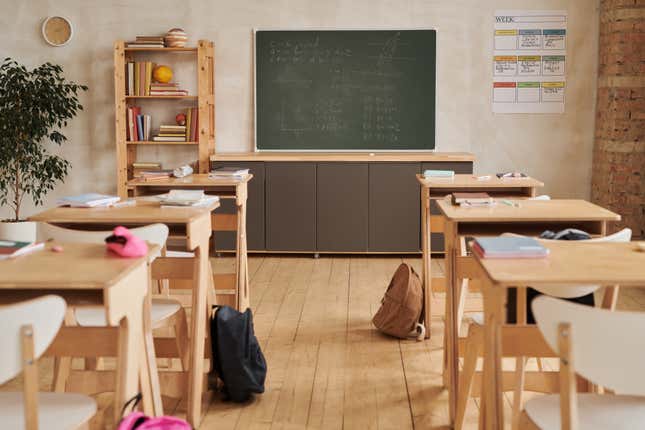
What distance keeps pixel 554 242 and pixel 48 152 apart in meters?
5.77

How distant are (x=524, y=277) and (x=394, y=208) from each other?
4783 millimetres

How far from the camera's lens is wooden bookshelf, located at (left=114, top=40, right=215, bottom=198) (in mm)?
7262

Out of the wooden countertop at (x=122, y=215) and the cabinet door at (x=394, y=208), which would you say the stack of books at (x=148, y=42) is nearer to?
the cabinet door at (x=394, y=208)

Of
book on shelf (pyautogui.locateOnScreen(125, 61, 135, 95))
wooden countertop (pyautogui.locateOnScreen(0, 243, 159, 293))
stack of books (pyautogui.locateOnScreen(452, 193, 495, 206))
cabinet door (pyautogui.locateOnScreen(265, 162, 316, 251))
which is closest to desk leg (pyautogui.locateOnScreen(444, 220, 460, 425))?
stack of books (pyautogui.locateOnScreen(452, 193, 495, 206))

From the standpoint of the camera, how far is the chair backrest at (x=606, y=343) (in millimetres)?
1962

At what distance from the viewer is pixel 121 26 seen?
7555 mm

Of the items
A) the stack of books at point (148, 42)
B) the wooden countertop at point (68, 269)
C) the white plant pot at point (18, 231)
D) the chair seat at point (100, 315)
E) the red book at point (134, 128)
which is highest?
the stack of books at point (148, 42)

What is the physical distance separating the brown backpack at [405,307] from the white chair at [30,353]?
8.67ft

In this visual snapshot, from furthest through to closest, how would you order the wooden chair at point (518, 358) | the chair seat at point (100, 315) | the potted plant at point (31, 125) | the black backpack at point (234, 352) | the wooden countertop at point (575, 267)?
the potted plant at point (31, 125), the black backpack at point (234, 352), the chair seat at point (100, 315), the wooden chair at point (518, 358), the wooden countertop at point (575, 267)

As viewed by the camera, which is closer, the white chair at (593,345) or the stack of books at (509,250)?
the white chair at (593,345)

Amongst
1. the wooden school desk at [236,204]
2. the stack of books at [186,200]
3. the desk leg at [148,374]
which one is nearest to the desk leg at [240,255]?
the wooden school desk at [236,204]

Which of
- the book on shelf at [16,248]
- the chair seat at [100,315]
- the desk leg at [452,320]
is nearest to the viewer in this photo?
the book on shelf at [16,248]

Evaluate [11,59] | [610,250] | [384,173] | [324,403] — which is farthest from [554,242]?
[11,59]

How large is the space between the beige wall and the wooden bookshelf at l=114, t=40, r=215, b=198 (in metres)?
0.12
